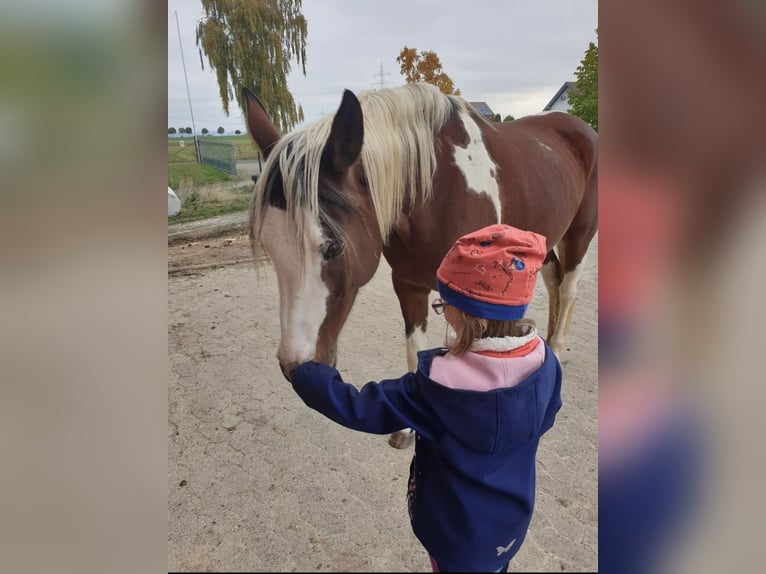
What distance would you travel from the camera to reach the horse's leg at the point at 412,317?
1.59 meters

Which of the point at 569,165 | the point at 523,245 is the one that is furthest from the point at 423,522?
the point at 569,165

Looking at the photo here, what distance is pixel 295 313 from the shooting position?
36.3 inches

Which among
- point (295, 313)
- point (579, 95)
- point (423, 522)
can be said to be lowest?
point (423, 522)

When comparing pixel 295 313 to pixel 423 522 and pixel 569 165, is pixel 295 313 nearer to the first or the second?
pixel 423 522

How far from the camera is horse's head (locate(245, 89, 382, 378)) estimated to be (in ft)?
2.94

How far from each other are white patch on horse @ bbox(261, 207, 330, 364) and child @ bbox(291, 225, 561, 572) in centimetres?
13

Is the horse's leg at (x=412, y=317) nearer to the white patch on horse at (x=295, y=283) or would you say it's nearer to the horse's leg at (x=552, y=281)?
the white patch on horse at (x=295, y=283)

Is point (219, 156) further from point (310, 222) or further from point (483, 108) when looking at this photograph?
point (483, 108)

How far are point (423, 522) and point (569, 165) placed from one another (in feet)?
5.04

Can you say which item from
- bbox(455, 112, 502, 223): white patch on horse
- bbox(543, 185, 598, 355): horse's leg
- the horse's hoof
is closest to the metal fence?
bbox(455, 112, 502, 223): white patch on horse

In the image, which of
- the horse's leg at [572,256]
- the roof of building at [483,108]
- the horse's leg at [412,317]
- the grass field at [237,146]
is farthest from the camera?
the horse's leg at [572,256]

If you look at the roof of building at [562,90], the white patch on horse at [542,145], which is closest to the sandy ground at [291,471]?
the roof of building at [562,90]
